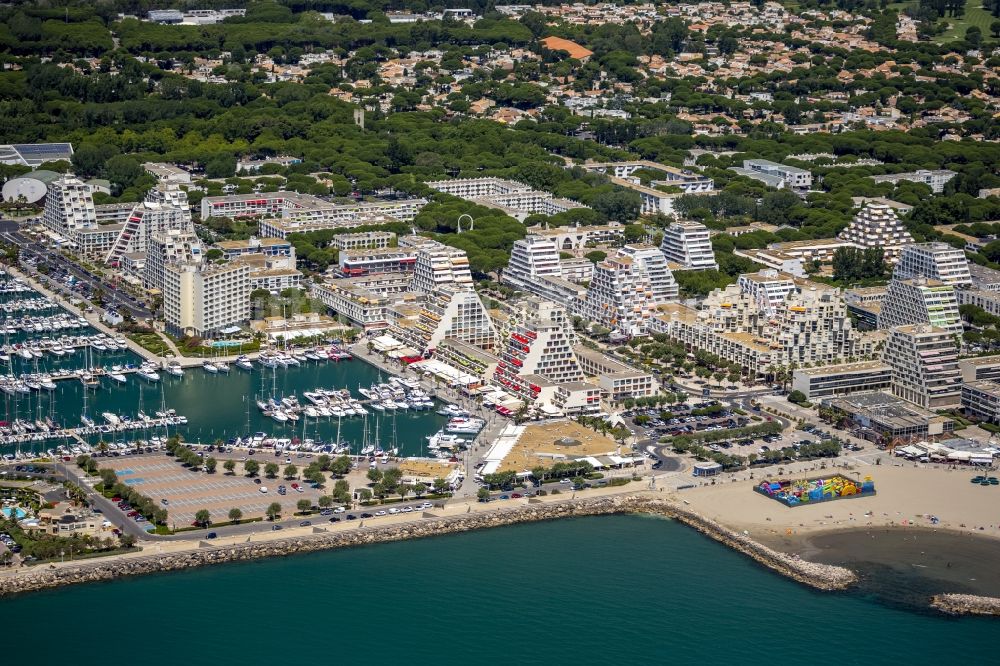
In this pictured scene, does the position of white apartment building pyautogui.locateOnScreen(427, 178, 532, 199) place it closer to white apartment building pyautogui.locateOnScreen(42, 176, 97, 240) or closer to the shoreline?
white apartment building pyautogui.locateOnScreen(42, 176, 97, 240)

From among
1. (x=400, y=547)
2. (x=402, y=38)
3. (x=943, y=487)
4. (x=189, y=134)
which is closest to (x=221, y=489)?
(x=400, y=547)

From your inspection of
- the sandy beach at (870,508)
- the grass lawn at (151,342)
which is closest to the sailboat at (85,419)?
the grass lawn at (151,342)

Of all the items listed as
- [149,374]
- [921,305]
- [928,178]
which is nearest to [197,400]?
[149,374]

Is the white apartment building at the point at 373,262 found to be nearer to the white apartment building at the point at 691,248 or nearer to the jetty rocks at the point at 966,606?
the white apartment building at the point at 691,248

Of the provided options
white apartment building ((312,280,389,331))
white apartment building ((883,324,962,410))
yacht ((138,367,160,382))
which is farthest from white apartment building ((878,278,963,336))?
yacht ((138,367,160,382))

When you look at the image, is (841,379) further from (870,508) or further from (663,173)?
(663,173)

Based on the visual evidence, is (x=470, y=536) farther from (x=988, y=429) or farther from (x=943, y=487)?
(x=988, y=429)
